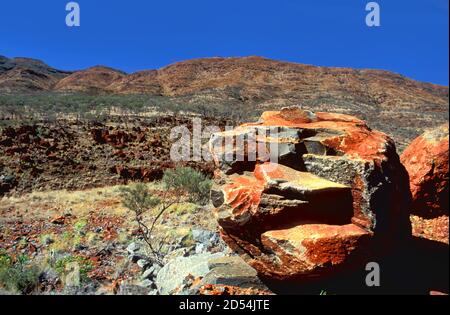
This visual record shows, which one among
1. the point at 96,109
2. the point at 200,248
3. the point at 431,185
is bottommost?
the point at 200,248

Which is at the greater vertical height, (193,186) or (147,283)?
(193,186)

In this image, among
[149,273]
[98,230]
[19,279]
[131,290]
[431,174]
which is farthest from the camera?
[98,230]

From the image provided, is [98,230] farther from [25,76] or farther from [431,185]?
[25,76]

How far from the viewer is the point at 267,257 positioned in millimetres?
6266

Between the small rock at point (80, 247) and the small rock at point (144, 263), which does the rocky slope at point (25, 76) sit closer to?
the small rock at point (80, 247)

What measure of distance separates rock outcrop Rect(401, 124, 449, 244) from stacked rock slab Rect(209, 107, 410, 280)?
2.97ft

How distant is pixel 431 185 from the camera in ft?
25.0

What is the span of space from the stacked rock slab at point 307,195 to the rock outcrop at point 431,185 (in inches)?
35.7

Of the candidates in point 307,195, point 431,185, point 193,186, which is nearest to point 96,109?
point 193,186

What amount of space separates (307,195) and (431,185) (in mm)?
3052

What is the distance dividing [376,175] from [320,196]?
2.83 feet

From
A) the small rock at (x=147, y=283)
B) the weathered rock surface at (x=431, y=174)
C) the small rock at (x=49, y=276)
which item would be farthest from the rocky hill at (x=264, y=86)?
the small rock at (x=49, y=276)
